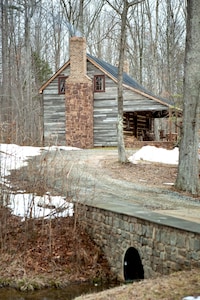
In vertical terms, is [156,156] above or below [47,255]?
above

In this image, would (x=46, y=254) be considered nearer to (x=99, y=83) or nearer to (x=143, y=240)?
(x=143, y=240)

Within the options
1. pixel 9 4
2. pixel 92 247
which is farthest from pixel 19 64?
pixel 92 247

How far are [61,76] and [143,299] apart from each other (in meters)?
20.5

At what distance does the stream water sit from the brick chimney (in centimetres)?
1620

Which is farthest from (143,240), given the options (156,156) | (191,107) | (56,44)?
(56,44)

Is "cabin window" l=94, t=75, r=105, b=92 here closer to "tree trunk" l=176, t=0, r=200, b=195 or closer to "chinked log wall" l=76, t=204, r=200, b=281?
"tree trunk" l=176, t=0, r=200, b=195

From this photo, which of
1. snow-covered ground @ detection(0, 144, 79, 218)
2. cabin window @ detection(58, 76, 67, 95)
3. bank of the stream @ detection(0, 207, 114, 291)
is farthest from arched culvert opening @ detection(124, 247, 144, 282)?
cabin window @ detection(58, 76, 67, 95)

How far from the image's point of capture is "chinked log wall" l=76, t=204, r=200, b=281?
5.78 m

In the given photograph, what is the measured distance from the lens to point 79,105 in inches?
922

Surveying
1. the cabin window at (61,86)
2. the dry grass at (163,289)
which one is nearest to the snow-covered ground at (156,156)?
the cabin window at (61,86)

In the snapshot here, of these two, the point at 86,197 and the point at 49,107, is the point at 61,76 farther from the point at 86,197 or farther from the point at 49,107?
the point at 86,197

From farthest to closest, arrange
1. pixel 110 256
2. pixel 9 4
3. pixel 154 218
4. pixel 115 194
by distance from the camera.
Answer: pixel 9 4, pixel 115 194, pixel 110 256, pixel 154 218

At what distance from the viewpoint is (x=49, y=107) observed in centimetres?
2456

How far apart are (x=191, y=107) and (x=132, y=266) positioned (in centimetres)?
471
